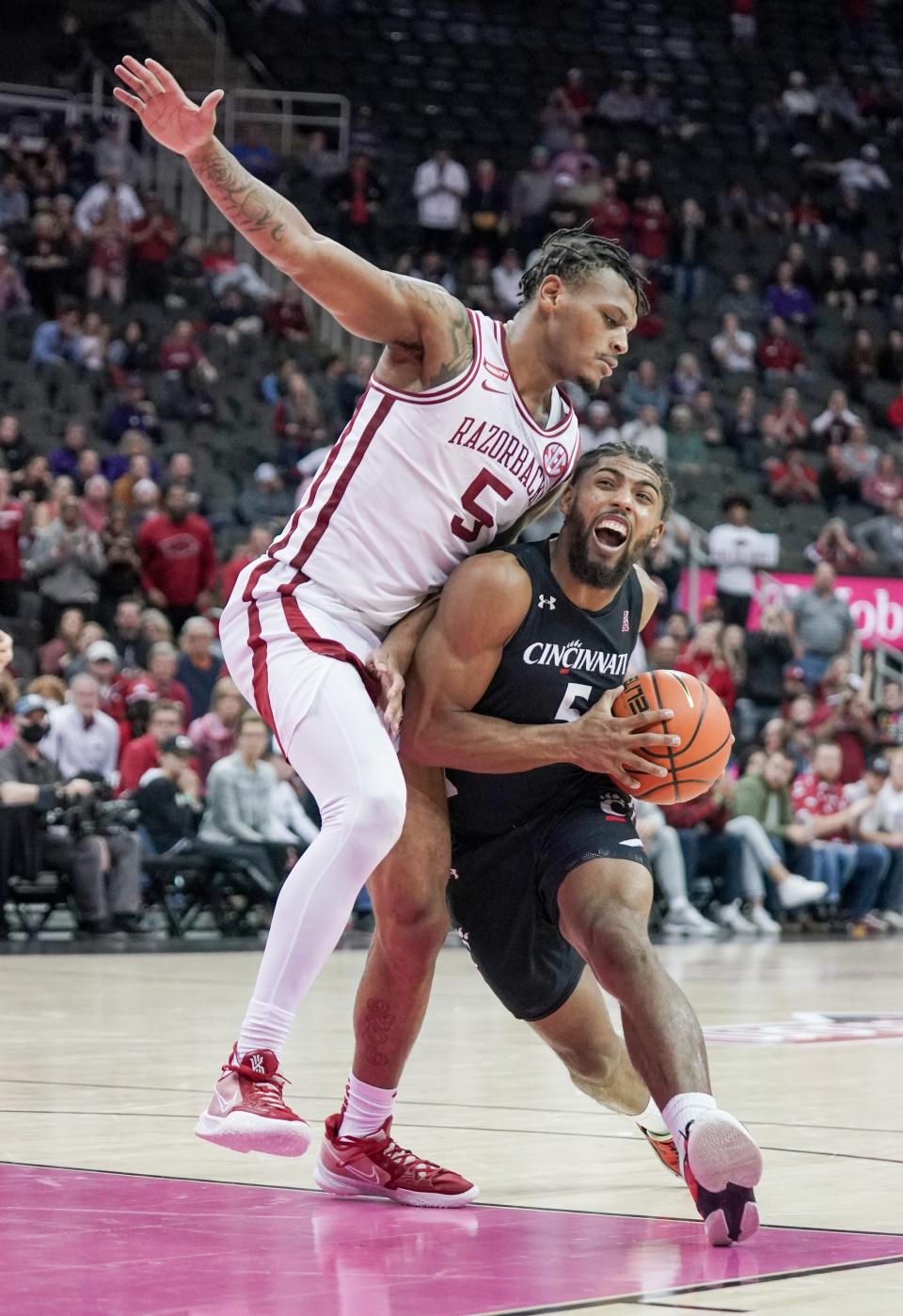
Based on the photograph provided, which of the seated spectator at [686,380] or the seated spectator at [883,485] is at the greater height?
the seated spectator at [686,380]

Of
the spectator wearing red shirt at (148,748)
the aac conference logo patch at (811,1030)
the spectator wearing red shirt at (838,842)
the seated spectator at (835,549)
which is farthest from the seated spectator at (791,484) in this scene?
the aac conference logo patch at (811,1030)

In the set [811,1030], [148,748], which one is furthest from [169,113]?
[148,748]

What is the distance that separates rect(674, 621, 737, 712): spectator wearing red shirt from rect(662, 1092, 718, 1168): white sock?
11.1 m

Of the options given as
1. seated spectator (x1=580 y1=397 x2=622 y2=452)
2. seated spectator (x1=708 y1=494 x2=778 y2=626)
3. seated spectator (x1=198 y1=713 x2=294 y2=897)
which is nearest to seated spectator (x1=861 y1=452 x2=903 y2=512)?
seated spectator (x1=580 y1=397 x2=622 y2=452)

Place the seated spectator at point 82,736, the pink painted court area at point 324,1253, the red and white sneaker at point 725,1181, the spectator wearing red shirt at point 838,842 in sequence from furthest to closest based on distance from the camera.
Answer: the spectator wearing red shirt at point 838,842 < the seated spectator at point 82,736 < the red and white sneaker at point 725,1181 < the pink painted court area at point 324,1253

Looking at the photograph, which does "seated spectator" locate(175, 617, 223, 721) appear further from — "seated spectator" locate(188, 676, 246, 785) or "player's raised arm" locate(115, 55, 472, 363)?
"player's raised arm" locate(115, 55, 472, 363)

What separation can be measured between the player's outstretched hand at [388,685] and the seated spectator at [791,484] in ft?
52.6

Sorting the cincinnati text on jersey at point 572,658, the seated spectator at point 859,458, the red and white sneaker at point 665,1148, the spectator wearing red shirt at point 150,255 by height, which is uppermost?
the spectator wearing red shirt at point 150,255

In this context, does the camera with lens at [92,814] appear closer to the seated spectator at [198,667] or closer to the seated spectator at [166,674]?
the seated spectator at [166,674]

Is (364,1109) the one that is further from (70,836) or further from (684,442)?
(684,442)

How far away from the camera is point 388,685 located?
4664mm

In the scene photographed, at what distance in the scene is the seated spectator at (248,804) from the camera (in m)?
13.1

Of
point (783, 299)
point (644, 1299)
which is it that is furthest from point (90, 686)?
point (783, 299)

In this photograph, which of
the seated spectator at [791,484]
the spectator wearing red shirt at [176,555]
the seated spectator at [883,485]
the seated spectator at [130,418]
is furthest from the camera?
the seated spectator at [791,484]
